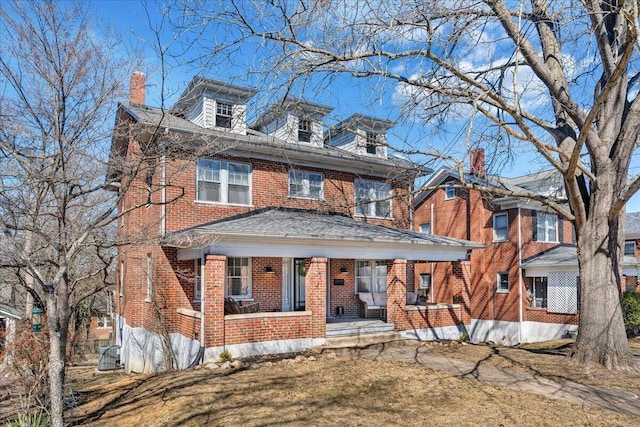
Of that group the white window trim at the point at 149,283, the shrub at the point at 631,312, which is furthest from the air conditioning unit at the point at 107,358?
the shrub at the point at 631,312

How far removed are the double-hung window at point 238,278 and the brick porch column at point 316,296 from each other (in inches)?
123

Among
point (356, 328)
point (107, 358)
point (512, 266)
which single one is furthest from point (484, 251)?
point (107, 358)

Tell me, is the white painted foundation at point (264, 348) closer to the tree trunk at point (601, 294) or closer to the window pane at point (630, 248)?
the tree trunk at point (601, 294)

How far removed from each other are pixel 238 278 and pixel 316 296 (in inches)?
136

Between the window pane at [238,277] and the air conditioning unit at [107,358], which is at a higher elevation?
the window pane at [238,277]

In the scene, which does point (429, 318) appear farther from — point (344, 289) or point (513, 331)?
point (513, 331)

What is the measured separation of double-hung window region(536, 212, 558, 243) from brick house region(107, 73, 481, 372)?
26.8 feet

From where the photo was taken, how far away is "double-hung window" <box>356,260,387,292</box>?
56.0 feet

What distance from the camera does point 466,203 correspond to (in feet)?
74.2

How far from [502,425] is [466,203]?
1783cm

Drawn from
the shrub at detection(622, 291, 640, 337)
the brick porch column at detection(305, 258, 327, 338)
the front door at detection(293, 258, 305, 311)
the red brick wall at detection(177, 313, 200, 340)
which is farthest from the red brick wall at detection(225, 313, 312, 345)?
the shrub at detection(622, 291, 640, 337)

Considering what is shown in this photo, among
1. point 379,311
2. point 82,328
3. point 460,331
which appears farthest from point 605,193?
point 82,328

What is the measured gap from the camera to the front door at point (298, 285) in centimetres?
1511

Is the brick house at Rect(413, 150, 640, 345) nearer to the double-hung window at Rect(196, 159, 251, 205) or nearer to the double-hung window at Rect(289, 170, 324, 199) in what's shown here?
the double-hung window at Rect(289, 170, 324, 199)
